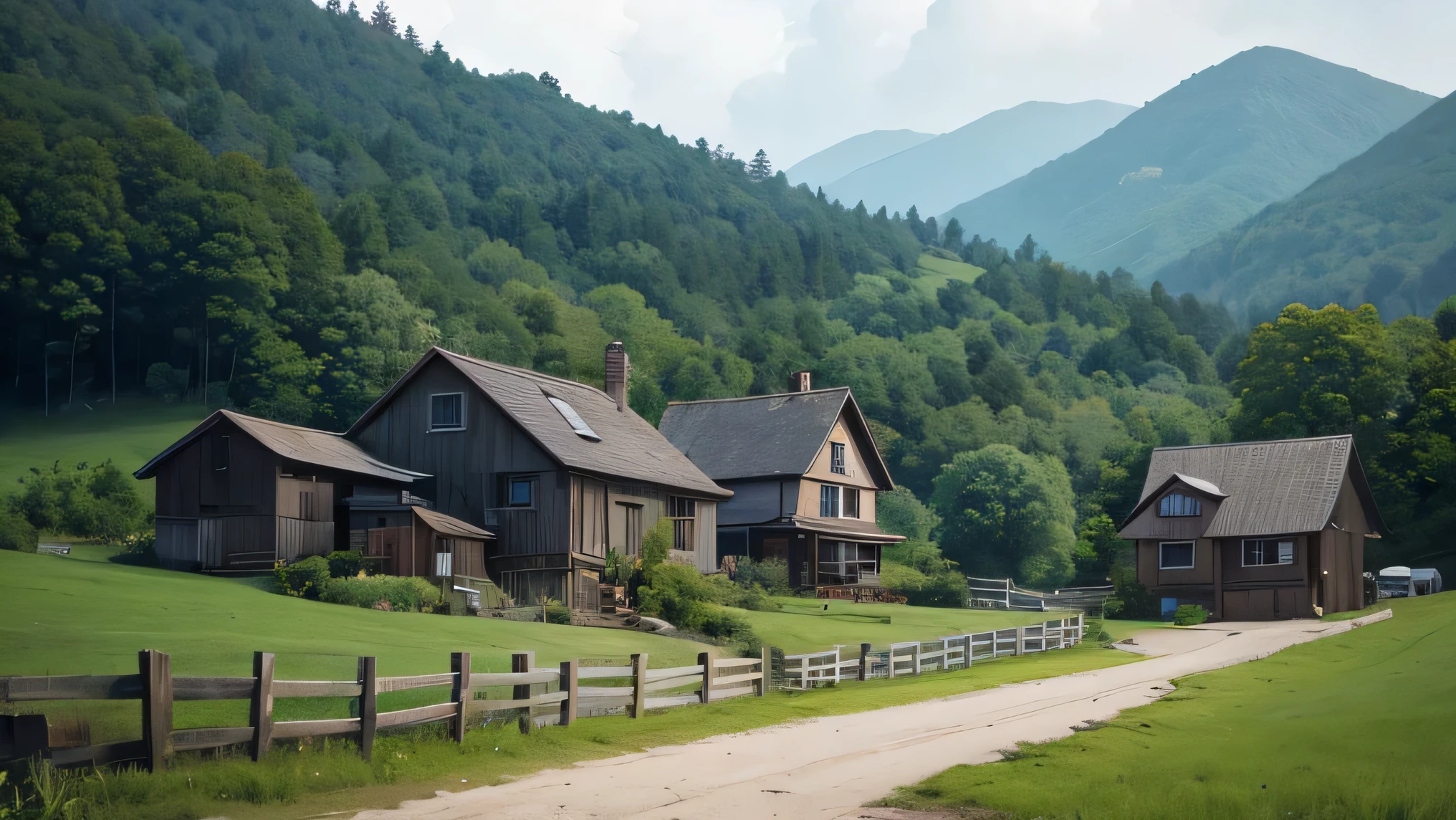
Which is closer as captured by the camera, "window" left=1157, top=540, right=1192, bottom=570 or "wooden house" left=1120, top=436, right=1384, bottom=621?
"wooden house" left=1120, top=436, right=1384, bottom=621

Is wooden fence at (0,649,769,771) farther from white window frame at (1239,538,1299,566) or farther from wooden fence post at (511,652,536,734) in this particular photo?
white window frame at (1239,538,1299,566)

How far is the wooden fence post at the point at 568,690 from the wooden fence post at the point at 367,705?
4.35 m

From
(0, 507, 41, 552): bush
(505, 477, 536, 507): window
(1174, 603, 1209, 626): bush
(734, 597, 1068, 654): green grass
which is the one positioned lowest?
(1174, 603, 1209, 626): bush

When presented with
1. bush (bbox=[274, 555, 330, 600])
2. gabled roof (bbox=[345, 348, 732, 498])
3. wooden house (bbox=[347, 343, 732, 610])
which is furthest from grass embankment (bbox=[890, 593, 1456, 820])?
gabled roof (bbox=[345, 348, 732, 498])

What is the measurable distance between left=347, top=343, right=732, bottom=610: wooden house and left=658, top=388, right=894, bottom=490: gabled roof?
1096 centimetres

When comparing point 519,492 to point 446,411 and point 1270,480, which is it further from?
point 1270,480

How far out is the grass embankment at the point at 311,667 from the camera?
566 inches

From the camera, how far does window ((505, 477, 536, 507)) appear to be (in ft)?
150

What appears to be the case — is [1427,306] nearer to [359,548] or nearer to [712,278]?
[712,278]

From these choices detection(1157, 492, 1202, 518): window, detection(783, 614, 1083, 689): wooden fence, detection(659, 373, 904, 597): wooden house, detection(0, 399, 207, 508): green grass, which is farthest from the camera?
detection(0, 399, 207, 508): green grass

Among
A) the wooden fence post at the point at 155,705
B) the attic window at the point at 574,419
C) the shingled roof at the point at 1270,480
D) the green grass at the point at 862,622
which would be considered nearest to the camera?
the wooden fence post at the point at 155,705

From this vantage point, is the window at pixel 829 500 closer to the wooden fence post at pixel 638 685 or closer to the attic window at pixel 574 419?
the attic window at pixel 574 419

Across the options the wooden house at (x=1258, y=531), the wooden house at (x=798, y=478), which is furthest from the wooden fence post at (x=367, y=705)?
the wooden house at (x=1258, y=531)

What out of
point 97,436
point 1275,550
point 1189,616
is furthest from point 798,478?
point 97,436
